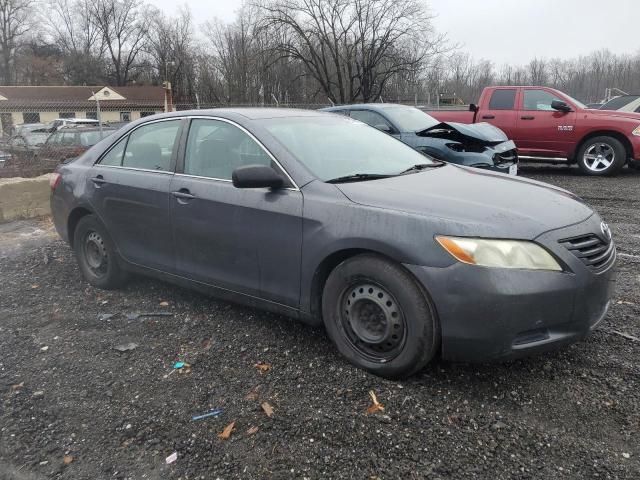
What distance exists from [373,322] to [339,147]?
1.34m

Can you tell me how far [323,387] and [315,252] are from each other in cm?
76

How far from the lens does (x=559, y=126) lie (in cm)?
1052

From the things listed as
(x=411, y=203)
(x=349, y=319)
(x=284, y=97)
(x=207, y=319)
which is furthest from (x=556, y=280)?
(x=284, y=97)

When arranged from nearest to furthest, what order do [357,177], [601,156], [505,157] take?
[357,177] → [505,157] → [601,156]

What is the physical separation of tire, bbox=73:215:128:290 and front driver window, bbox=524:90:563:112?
934cm

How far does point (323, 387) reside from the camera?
9.59 feet

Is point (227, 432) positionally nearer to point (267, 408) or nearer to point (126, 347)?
point (267, 408)

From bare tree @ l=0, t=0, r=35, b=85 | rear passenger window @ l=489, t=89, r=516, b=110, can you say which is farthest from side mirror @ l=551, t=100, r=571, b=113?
bare tree @ l=0, t=0, r=35, b=85

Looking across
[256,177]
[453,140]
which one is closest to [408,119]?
[453,140]

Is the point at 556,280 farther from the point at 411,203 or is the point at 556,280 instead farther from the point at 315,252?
the point at 315,252

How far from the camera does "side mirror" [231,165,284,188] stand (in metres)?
3.16

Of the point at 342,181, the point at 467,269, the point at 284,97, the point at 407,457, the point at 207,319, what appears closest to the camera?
the point at 407,457

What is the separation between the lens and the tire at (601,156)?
33.3ft

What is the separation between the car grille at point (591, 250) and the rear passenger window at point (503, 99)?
8954mm
